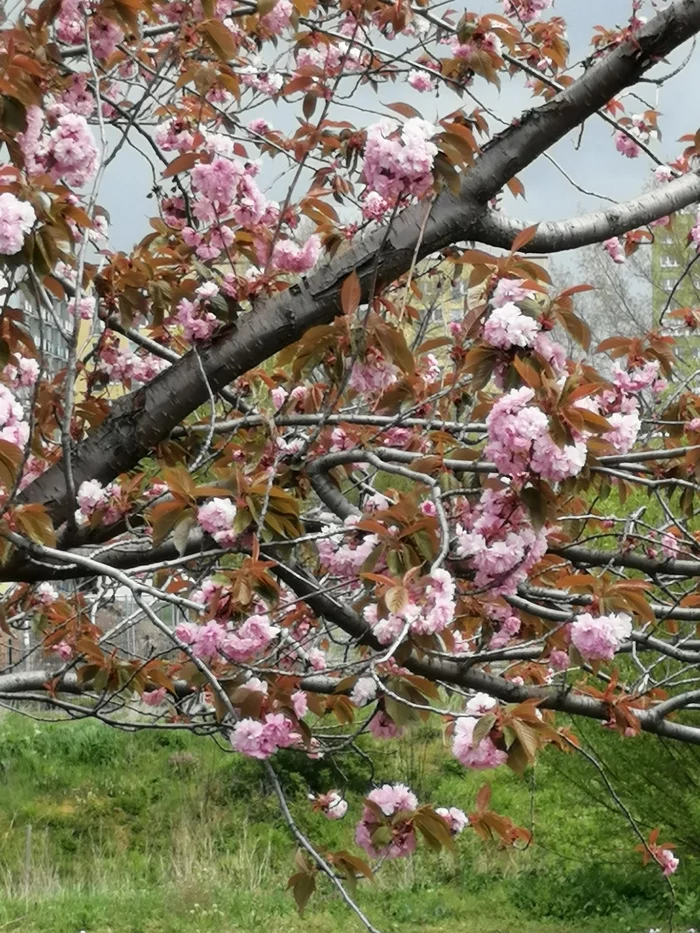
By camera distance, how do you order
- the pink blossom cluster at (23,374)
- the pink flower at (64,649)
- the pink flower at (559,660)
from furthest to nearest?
the pink flower at (64,649), the pink blossom cluster at (23,374), the pink flower at (559,660)

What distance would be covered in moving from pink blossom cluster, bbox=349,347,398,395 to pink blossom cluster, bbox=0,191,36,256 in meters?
0.61

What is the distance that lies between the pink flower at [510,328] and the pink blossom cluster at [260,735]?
72cm

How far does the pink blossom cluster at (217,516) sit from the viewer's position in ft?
5.01

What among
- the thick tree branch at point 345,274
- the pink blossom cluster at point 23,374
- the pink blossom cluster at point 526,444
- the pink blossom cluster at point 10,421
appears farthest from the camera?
the pink blossom cluster at point 23,374

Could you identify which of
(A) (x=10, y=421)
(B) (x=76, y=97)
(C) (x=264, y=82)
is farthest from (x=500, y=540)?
(C) (x=264, y=82)

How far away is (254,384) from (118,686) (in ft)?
2.86

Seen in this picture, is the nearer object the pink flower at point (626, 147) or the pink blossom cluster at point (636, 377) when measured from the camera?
the pink blossom cluster at point (636, 377)

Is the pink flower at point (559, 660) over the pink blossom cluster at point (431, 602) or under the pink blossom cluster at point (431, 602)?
under

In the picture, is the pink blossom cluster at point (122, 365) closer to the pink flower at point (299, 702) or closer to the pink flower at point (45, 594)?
the pink flower at point (45, 594)

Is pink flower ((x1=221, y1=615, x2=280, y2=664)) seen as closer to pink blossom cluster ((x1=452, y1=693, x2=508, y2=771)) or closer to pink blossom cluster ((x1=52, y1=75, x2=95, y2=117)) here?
pink blossom cluster ((x1=452, y1=693, x2=508, y2=771))

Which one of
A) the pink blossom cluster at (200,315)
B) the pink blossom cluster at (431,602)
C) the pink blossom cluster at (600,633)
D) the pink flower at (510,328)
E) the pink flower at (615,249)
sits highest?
the pink flower at (615,249)

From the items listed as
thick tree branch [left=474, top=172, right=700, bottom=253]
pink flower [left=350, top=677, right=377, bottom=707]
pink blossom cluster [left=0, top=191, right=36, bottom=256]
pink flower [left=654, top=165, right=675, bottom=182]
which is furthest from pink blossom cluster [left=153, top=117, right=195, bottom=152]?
pink flower [left=350, top=677, right=377, bottom=707]

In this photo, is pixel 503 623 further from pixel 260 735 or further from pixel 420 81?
pixel 420 81

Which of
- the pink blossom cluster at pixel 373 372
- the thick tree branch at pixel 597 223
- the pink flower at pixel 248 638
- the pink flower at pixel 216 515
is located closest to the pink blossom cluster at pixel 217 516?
the pink flower at pixel 216 515
